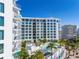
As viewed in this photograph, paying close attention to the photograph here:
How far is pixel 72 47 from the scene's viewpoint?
65.6 metres

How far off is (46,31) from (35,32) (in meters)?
5.21

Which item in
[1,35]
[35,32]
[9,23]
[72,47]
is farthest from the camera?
[35,32]

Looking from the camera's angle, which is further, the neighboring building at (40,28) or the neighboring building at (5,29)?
the neighboring building at (40,28)

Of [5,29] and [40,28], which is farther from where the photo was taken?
[40,28]

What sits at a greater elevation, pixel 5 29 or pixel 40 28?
pixel 40 28

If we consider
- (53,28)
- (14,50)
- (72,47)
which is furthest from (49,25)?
(14,50)

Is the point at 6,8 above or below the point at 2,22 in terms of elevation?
above

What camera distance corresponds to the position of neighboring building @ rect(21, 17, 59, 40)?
3789 inches

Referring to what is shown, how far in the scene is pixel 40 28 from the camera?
97.3 metres

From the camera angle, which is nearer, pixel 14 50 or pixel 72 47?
pixel 14 50

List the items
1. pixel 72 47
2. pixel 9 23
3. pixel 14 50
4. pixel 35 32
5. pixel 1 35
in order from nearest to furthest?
pixel 1 35 → pixel 9 23 → pixel 14 50 → pixel 72 47 → pixel 35 32

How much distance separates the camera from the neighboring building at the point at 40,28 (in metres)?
96.2

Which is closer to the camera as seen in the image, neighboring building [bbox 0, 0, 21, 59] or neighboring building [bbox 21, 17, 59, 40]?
neighboring building [bbox 0, 0, 21, 59]

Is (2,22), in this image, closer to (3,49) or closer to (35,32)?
(3,49)
